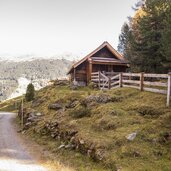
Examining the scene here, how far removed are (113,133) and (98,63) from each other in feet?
72.6

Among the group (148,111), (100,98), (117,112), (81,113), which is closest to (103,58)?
(100,98)

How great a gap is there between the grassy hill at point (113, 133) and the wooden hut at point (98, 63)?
14.4m

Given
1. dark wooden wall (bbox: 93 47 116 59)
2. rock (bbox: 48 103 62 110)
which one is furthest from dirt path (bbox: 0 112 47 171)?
dark wooden wall (bbox: 93 47 116 59)

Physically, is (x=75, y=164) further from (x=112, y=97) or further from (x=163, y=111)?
(x=112, y=97)

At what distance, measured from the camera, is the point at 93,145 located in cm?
1288

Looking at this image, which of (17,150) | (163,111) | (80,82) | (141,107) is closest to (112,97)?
(141,107)

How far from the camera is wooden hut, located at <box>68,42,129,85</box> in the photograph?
34844mm

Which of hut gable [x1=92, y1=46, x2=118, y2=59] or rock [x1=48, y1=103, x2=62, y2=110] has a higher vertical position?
hut gable [x1=92, y1=46, x2=118, y2=59]

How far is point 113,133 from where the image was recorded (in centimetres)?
1347

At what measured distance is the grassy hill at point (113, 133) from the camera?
11273 millimetres

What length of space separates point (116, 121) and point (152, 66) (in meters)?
15.6

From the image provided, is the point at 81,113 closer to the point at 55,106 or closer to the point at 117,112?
the point at 117,112

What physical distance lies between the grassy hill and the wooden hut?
14.4 m

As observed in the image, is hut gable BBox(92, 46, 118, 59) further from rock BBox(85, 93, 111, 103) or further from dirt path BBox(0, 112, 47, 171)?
dirt path BBox(0, 112, 47, 171)
